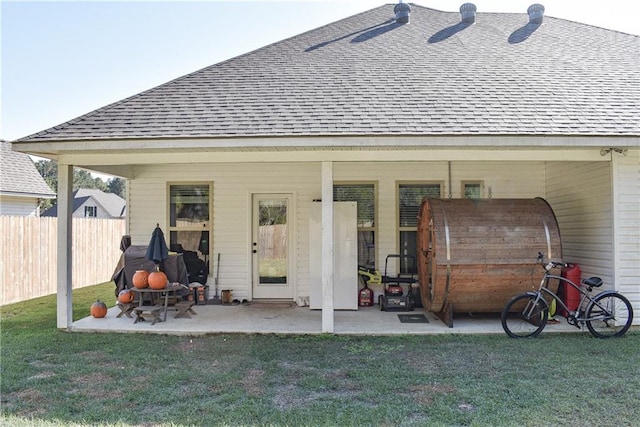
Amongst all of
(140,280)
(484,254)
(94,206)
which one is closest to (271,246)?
(140,280)

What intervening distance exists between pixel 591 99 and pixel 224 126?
215 inches

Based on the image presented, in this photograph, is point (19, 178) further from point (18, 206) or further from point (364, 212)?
point (364, 212)

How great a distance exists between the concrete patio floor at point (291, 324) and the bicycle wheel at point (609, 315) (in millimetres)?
335

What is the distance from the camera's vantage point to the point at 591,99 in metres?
6.57

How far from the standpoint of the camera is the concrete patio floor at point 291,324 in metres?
5.98

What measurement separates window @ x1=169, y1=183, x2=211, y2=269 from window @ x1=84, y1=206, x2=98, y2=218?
28604mm

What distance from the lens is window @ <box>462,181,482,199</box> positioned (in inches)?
320

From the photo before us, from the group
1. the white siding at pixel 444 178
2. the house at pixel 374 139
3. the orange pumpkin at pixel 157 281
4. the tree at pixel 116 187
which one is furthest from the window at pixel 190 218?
the tree at pixel 116 187

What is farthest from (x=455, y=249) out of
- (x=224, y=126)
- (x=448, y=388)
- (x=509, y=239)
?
(x=224, y=126)

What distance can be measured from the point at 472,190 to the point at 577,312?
2.88 m

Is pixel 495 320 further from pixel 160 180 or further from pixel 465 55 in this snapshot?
pixel 160 180

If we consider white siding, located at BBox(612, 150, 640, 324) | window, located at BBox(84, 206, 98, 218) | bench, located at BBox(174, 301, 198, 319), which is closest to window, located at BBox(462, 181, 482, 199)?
white siding, located at BBox(612, 150, 640, 324)

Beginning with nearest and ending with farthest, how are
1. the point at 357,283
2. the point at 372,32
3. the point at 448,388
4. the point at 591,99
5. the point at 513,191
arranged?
the point at 448,388, the point at 591,99, the point at 357,283, the point at 513,191, the point at 372,32

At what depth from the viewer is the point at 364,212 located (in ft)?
26.8
